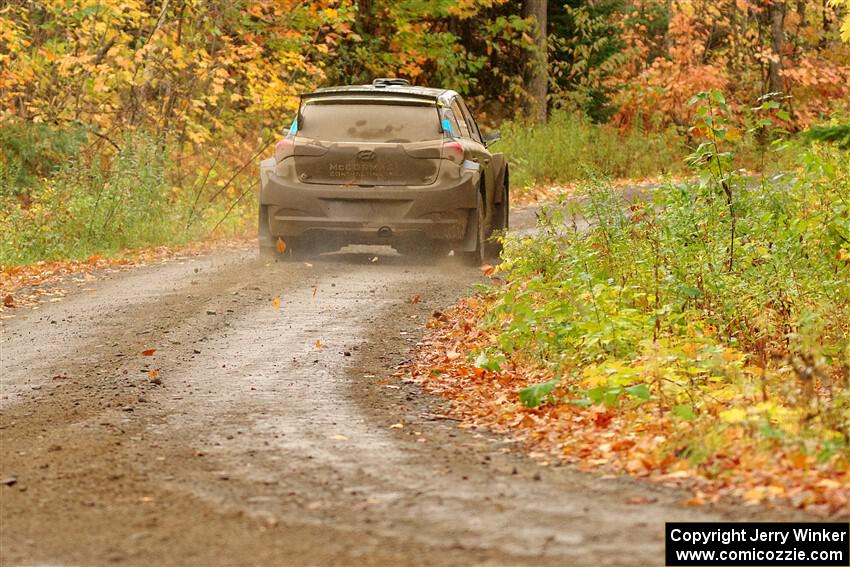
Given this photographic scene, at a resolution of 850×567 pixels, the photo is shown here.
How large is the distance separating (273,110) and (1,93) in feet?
19.7

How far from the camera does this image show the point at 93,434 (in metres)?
7.86

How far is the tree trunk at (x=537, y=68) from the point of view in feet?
100

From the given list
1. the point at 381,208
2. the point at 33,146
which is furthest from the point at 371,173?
the point at 33,146

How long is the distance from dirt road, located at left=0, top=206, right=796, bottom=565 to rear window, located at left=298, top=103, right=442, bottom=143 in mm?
3180

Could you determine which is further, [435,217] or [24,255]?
[24,255]

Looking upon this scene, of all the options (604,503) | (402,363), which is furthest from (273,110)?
(604,503)

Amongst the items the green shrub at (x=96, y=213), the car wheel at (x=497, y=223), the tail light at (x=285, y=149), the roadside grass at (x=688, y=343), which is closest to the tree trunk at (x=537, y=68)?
the green shrub at (x=96, y=213)

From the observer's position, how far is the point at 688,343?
30.7ft

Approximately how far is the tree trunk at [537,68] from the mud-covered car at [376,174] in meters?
15.3

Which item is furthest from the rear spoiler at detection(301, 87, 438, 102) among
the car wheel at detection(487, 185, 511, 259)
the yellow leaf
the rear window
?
the yellow leaf

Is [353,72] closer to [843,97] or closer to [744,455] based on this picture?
[843,97]

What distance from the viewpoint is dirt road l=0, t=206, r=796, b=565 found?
5527mm

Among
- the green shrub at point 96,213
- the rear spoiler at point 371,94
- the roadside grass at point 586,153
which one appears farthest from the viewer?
the roadside grass at point 586,153

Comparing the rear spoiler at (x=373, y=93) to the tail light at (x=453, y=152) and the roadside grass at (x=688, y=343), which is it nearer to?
the tail light at (x=453, y=152)
